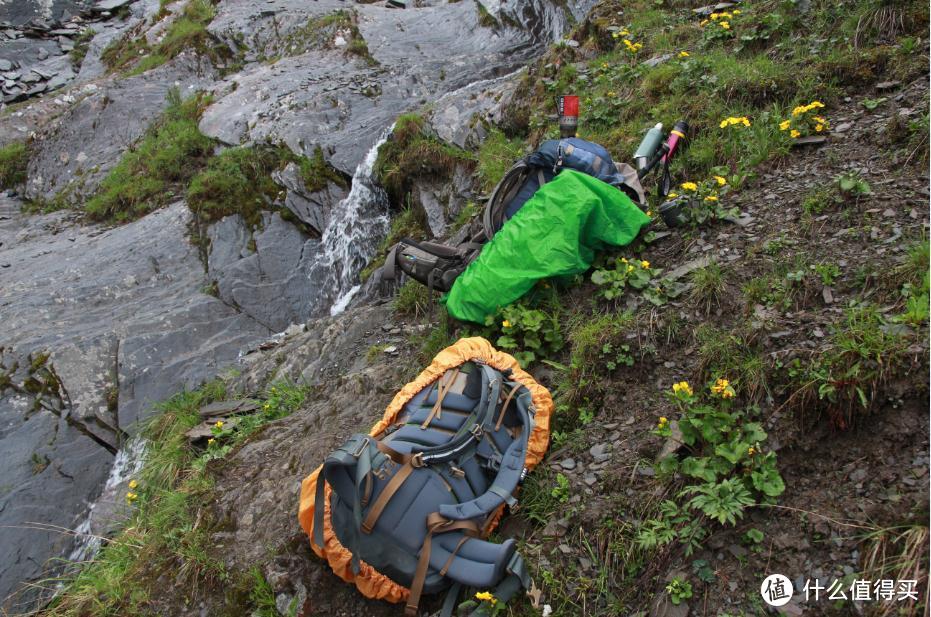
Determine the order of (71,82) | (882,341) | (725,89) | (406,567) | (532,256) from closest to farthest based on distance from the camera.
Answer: (882,341)
(406,567)
(532,256)
(725,89)
(71,82)

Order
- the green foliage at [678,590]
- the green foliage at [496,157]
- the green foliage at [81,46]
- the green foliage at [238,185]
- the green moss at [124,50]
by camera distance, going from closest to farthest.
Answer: the green foliage at [678,590] → the green foliage at [496,157] → the green foliage at [238,185] → the green moss at [124,50] → the green foliage at [81,46]

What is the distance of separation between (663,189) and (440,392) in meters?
2.43

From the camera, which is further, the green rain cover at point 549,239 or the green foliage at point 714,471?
the green rain cover at point 549,239

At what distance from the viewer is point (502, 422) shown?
10.6ft

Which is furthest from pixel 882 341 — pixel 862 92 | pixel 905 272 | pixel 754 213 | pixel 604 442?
pixel 862 92

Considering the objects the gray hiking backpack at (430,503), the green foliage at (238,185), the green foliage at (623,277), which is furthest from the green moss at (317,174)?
the gray hiking backpack at (430,503)

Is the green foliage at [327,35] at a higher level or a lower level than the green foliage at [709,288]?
higher

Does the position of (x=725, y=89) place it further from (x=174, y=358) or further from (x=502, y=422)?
(x=174, y=358)

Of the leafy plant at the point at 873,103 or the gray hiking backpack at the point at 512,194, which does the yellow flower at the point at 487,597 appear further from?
the leafy plant at the point at 873,103

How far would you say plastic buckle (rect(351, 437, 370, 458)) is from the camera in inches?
107

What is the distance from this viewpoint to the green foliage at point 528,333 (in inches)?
149

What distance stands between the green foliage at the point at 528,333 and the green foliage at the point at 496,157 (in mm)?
2764

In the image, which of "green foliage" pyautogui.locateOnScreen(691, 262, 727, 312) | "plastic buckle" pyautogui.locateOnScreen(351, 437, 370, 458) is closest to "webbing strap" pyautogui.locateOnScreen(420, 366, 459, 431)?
"plastic buckle" pyautogui.locateOnScreen(351, 437, 370, 458)

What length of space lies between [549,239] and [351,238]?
461 cm
